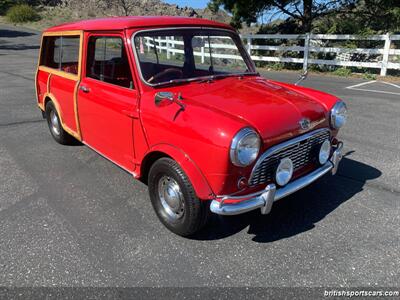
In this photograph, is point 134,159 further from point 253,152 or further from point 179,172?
point 253,152

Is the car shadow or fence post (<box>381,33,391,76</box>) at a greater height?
fence post (<box>381,33,391,76</box>)

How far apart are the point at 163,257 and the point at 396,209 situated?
226cm

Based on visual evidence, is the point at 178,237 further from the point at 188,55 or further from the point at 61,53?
the point at 61,53

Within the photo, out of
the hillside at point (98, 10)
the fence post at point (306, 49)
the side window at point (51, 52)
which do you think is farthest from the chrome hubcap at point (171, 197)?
the hillside at point (98, 10)

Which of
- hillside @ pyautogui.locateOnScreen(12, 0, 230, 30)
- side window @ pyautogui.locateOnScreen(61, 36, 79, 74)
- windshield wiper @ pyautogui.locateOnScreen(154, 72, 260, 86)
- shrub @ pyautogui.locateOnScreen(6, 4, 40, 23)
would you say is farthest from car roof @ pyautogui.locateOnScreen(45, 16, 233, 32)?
shrub @ pyautogui.locateOnScreen(6, 4, 40, 23)

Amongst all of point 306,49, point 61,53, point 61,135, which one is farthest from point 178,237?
point 306,49

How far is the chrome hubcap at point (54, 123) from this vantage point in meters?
5.23

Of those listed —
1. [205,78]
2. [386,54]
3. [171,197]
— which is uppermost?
[205,78]

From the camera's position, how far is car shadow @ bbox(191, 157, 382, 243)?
315 centimetres

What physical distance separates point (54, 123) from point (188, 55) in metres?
2.66

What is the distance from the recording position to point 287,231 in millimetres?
3158

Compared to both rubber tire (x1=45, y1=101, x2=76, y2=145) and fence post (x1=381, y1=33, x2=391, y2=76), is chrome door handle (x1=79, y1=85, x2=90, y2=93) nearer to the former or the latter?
rubber tire (x1=45, y1=101, x2=76, y2=145)

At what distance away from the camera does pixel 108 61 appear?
3.76m

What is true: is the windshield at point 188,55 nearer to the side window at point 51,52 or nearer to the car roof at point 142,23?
the car roof at point 142,23
